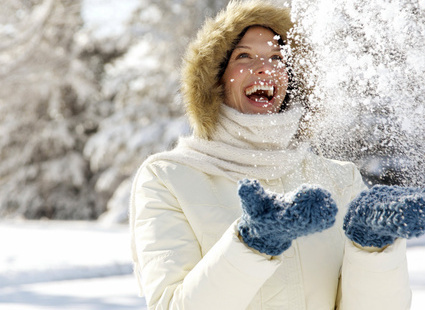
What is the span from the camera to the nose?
71.3 inches

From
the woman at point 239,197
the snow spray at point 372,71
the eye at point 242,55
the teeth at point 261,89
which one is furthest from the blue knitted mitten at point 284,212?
the eye at point 242,55

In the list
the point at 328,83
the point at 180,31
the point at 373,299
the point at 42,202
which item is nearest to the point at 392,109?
the point at 328,83

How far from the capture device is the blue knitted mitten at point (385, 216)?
1185 millimetres

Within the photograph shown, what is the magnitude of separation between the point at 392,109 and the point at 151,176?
739 millimetres

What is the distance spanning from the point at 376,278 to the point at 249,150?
0.57 meters

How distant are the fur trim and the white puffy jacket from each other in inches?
9.0

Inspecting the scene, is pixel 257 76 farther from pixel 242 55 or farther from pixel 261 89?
pixel 242 55

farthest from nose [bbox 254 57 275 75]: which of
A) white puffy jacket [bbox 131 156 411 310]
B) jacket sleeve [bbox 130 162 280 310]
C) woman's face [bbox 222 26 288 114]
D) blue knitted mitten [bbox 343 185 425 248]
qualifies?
blue knitted mitten [bbox 343 185 425 248]

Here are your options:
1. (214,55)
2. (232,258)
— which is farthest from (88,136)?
(232,258)

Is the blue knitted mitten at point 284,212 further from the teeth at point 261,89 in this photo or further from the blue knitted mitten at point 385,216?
the teeth at point 261,89

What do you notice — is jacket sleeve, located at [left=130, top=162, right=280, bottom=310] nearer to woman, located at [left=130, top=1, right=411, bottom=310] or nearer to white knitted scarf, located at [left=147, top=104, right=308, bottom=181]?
woman, located at [left=130, top=1, right=411, bottom=310]

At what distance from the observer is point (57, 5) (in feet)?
37.3

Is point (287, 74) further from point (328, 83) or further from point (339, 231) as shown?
point (339, 231)

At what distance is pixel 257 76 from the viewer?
182 centimetres
